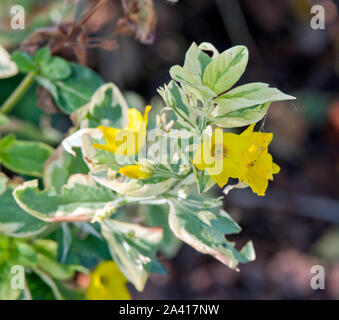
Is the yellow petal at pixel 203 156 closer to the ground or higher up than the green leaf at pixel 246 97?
closer to the ground

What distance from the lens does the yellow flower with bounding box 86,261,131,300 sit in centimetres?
129

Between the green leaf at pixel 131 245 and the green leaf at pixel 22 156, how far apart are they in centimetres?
31

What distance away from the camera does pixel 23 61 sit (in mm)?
1271

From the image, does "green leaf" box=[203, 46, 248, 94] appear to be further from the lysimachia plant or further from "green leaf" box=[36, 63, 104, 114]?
"green leaf" box=[36, 63, 104, 114]

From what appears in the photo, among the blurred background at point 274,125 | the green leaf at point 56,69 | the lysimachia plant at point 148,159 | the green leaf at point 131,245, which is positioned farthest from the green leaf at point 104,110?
the blurred background at point 274,125

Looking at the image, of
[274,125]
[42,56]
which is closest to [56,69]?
[42,56]

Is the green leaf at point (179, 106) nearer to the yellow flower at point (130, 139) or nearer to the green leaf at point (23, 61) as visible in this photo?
the yellow flower at point (130, 139)

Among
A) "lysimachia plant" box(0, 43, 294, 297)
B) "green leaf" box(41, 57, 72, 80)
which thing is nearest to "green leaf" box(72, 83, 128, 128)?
"lysimachia plant" box(0, 43, 294, 297)

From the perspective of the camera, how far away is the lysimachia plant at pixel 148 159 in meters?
0.86

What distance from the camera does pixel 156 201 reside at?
1.10 m

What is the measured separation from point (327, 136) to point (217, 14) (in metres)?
0.85

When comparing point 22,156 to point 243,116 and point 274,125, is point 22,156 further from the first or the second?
point 274,125

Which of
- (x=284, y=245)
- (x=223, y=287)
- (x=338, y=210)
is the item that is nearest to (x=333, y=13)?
(x=338, y=210)
